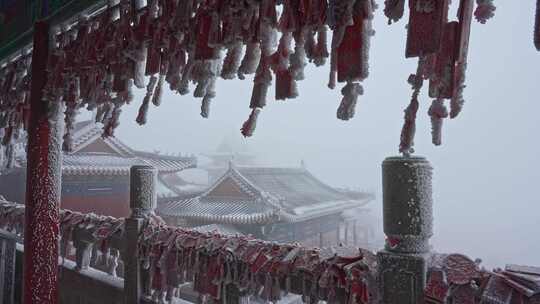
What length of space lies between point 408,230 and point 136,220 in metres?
1.98

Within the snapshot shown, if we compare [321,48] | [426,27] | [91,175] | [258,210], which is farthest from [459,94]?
[91,175]

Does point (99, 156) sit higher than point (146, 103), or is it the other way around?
point (146, 103)

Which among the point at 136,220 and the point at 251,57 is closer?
the point at 251,57

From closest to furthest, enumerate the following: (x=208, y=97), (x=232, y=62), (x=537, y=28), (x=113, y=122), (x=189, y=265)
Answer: (x=537, y=28)
(x=232, y=62)
(x=208, y=97)
(x=113, y=122)
(x=189, y=265)

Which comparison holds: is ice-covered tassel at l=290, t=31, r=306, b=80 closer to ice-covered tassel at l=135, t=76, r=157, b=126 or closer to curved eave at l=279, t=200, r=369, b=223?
ice-covered tassel at l=135, t=76, r=157, b=126

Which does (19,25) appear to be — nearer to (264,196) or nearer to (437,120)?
(437,120)

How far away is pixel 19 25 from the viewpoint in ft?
10.4

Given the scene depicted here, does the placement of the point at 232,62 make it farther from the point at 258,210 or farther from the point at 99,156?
the point at 99,156

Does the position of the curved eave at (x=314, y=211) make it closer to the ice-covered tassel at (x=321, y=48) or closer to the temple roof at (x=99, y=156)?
the temple roof at (x=99, y=156)

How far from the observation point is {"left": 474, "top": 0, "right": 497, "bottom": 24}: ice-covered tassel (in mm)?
990

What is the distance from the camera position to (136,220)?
285cm

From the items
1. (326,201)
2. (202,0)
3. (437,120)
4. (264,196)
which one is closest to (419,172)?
(437,120)

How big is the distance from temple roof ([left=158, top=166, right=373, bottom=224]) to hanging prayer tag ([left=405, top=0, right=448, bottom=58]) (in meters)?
10.9

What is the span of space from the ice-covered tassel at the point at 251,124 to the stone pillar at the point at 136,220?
5.33 feet
